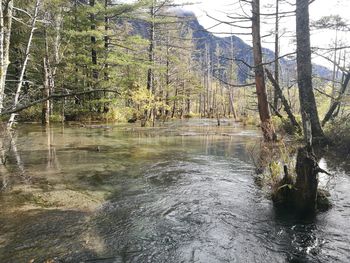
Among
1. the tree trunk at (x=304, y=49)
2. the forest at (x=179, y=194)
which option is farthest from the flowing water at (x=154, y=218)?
the tree trunk at (x=304, y=49)

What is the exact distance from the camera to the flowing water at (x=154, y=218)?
325 cm

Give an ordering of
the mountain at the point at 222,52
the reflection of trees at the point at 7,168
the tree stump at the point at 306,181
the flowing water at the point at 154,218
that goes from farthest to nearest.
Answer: the mountain at the point at 222,52, the reflection of trees at the point at 7,168, the tree stump at the point at 306,181, the flowing water at the point at 154,218

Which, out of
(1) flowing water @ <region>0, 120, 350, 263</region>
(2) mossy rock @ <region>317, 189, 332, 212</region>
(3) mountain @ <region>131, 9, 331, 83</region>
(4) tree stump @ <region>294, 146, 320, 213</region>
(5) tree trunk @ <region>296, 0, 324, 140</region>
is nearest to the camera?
(1) flowing water @ <region>0, 120, 350, 263</region>

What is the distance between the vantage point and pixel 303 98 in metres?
6.79

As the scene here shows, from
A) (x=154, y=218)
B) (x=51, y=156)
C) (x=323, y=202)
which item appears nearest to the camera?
(x=154, y=218)

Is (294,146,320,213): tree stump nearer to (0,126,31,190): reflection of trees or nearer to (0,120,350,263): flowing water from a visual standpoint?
(0,120,350,263): flowing water

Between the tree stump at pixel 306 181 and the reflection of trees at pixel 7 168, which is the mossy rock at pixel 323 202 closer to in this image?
the tree stump at pixel 306 181

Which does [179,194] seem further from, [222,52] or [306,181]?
[222,52]

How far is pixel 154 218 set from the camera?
4.20m

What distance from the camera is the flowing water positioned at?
3.25 m

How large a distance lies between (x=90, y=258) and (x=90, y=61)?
57.2 ft

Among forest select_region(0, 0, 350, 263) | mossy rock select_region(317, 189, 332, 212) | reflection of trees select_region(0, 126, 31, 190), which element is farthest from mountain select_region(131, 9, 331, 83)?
reflection of trees select_region(0, 126, 31, 190)

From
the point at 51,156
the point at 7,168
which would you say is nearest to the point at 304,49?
the point at 51,156

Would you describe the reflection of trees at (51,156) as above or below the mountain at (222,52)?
below
